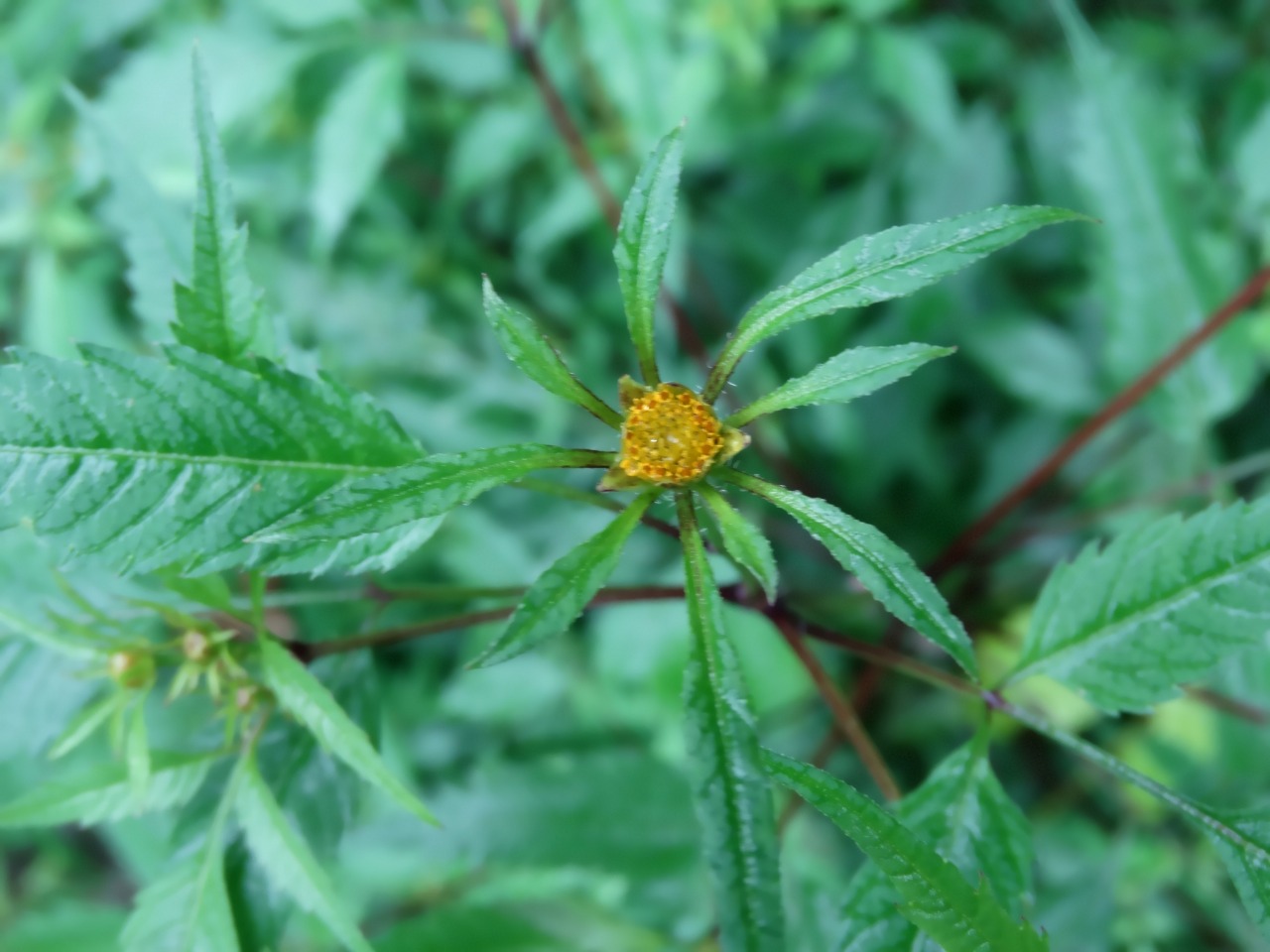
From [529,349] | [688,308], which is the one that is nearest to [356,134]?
[688,308]

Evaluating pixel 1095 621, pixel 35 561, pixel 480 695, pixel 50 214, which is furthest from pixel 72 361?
pixel 50 214

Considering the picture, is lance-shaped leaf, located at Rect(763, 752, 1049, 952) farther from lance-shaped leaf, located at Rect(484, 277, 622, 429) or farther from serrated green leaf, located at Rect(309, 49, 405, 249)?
serrated green leaf, located at Rect(309, 49, 405, 249)

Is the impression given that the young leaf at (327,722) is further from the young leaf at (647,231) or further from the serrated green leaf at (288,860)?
the young leaf at (647,231)

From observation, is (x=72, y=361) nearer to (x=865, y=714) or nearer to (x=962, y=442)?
(x=865, y=714)

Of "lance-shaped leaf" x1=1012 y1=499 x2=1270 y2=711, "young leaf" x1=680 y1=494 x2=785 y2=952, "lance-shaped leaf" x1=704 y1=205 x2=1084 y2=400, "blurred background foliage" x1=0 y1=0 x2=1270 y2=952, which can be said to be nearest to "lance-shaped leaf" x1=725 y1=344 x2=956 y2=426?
"lance-shaped leaf" x1=704 y1=205 x2=1084 y2=400

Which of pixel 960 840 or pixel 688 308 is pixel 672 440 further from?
pixel 688 308

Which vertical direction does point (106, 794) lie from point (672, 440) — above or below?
below
